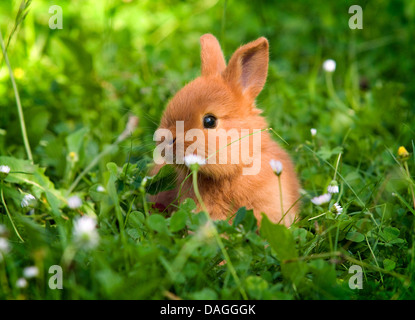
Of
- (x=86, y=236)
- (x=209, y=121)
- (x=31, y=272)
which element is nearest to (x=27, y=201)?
(x=31, y=272)

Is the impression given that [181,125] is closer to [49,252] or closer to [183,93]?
[183,93]

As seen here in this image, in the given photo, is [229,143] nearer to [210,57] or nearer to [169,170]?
[169,170]

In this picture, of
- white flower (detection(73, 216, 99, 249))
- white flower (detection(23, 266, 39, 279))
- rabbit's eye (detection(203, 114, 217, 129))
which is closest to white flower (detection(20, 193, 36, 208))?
white flower (detection(23, 266, 39, 279))

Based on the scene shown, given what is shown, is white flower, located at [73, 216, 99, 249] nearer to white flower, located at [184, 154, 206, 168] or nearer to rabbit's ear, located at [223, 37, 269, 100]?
white flower, located at [184, 154, 206, 168]

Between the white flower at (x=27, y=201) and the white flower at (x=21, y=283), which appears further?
the white flower at (x=27, y=201)

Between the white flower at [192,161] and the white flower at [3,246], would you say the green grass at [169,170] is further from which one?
the white flower at [192,161]

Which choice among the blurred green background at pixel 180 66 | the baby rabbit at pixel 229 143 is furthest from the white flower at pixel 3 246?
the blurred green background at pixel 180 66
